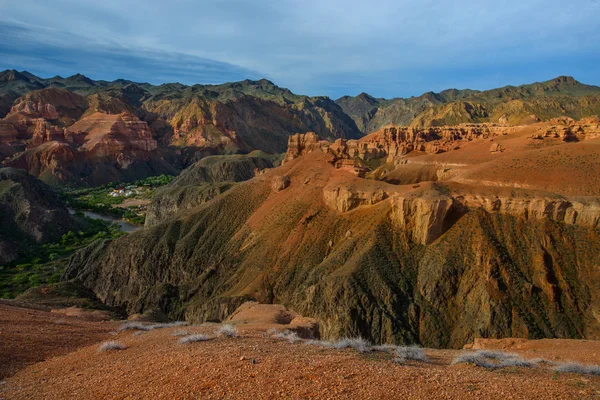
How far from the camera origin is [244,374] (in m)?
11.2

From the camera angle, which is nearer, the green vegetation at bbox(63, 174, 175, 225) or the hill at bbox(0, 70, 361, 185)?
the green vegetation at bbox(63, 174, 175, 225)

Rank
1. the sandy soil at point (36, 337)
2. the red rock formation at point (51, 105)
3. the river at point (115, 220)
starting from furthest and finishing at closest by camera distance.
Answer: the red rock formation at point (51, 105), the river at point (115, 220), the sandy soil at point (36, 337)

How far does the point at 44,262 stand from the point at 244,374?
78676 millimetres

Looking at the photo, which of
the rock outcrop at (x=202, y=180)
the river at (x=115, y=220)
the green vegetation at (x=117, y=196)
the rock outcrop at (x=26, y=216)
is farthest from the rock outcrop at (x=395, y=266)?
the green vegetation at (x=117, y=196)

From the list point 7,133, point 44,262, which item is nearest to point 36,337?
point 44,262

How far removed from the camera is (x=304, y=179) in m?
60.4

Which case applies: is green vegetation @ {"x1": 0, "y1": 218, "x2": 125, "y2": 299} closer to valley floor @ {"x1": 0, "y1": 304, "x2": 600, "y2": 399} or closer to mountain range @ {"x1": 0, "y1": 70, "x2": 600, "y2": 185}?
valley floor @ {"x1": 0, "y1": 304, "x2": 600, "y2": 399}

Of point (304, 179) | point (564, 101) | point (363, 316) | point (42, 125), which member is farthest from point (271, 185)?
point (564, 101)

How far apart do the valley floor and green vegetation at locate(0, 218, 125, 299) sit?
174 feet

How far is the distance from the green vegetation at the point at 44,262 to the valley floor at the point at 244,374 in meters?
53.1

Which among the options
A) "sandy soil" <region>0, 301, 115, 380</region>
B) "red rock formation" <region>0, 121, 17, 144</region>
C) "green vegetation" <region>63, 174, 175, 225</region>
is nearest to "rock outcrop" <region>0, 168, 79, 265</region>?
"green vegetation" <region>63, 174, 175, 225</region>

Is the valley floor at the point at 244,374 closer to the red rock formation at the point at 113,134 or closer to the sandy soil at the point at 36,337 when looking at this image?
the sandy soil at the point at 36,337

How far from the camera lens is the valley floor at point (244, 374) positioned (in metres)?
10.3

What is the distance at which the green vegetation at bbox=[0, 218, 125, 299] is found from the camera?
61594 millimetres
